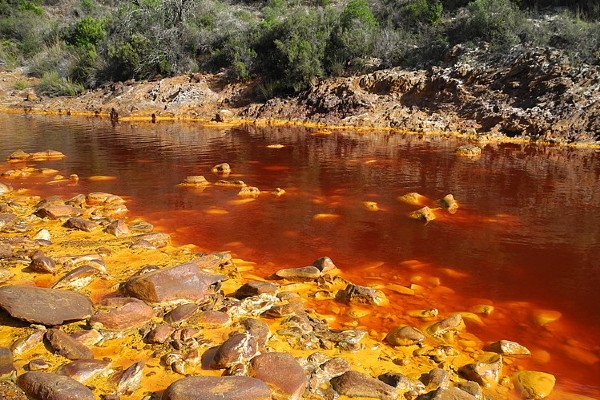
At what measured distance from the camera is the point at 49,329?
3.14 meters

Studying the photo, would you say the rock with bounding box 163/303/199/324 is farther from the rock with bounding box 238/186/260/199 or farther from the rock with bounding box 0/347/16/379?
the rock with bounding box 238/186/260/199

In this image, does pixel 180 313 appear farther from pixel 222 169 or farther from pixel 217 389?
pixel 222 169

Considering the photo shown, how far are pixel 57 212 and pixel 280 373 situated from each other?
4415 mm

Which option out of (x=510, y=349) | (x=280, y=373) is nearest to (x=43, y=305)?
(x=280, y=373)

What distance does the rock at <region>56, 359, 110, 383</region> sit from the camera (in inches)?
107

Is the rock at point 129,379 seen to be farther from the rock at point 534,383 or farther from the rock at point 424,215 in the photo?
the rock at point 424,215

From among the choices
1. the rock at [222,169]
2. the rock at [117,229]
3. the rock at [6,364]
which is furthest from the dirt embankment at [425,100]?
the rock at [6,364]

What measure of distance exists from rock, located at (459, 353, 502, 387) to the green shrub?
2538 centimetres

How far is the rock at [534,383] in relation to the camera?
9.39 ft

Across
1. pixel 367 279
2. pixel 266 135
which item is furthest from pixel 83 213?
pixel 266 135

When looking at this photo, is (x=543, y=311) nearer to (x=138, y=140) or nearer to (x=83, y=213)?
(x=83, y=213)

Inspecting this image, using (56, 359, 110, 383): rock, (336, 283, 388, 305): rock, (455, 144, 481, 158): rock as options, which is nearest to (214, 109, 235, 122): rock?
(455, 144, 481, 158): rock

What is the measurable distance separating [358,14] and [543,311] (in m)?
19.1

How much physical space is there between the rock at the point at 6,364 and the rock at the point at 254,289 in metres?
1.69
